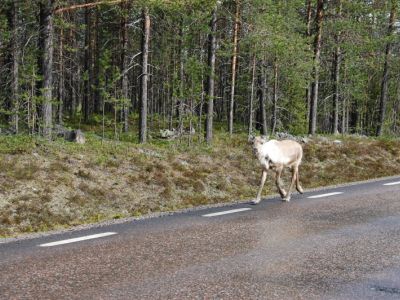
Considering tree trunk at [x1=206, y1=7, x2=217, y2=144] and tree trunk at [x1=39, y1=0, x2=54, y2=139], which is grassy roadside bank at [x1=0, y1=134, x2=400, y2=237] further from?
tree trunk at [x1=206, y1=7, x2=217, y2=144]

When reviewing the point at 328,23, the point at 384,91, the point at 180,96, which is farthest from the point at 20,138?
the point at 384,91

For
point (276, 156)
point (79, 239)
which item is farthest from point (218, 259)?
point (276, 156)

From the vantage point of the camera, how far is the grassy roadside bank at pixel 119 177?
1076 centimetres

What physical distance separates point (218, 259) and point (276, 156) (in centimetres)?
533

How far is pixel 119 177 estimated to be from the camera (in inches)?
528

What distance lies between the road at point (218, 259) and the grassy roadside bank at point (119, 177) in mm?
2879

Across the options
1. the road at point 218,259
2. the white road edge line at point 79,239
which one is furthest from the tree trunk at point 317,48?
the white road edge line at point 79,239

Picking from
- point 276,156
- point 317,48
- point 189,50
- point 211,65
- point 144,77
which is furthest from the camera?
point 189,50

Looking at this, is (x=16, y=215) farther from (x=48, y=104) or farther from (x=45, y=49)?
(x=45, y=49)

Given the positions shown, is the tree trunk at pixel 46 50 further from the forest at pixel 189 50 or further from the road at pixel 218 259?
the road at pixel 218 259

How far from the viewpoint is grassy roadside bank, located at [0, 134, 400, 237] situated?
1076cm

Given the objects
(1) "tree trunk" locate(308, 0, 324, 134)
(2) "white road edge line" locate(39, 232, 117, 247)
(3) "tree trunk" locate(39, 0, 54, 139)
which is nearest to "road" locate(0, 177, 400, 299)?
(2) "white road edge line" locate(39, 232, 117, 247)

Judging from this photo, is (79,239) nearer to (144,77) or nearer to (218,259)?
(218,259)

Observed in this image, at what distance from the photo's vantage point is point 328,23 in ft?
85.6
